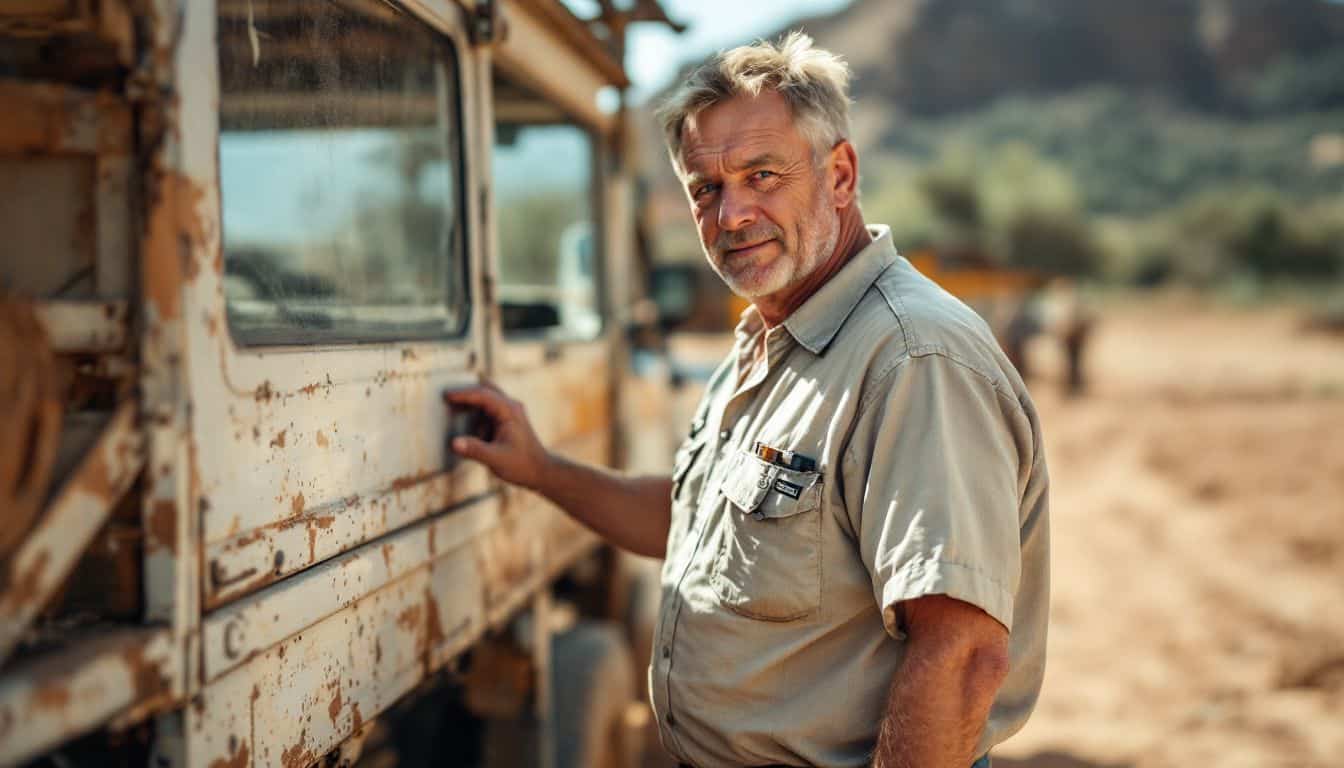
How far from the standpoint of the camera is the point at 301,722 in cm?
166

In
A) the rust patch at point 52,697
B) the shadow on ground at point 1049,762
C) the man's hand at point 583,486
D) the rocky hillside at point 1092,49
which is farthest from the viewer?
the rocky hillside at point 1092,49

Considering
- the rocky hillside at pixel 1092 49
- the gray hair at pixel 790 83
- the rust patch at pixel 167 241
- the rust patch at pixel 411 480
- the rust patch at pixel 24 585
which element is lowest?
the rust patch at pixel 411 480

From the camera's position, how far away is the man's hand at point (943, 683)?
170 centimetres

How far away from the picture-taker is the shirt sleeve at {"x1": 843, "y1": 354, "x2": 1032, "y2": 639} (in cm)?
169

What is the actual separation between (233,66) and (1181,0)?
292 feet

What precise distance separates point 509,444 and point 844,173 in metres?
0.88

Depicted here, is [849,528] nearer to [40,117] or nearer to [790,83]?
[790,83]

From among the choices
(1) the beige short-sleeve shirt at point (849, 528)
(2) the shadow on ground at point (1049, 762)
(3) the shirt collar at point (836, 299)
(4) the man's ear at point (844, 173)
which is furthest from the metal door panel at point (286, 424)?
(2) the shadow on ground at point (1049, 762)

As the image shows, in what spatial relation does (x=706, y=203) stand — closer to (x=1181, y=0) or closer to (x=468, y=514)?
(x=468, y=514)

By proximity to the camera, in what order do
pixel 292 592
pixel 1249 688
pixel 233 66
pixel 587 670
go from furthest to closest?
pixel 1249 688, pixel 587 670, pixel 233 66, pixel 292 592

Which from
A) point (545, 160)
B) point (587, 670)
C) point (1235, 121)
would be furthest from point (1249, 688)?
point (1235, 121)

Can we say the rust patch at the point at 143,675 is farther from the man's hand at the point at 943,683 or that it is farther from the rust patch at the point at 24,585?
the man's hand at the point at 943,683

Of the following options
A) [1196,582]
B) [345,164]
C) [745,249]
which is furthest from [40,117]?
[1196,582]

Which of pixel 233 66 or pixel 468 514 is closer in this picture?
pixel 233 66
